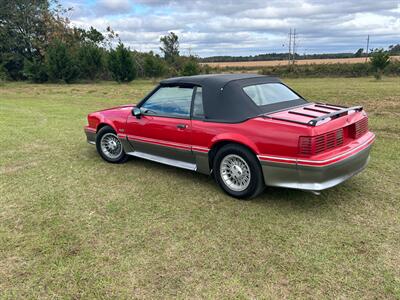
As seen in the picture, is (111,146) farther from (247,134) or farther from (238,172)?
(247,134)

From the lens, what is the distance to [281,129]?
361 cm

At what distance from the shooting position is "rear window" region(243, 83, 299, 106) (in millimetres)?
4305

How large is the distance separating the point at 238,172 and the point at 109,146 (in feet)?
8.69

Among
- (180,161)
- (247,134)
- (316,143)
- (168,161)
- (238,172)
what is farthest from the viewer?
(168,161)

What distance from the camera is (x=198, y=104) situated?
4465mm

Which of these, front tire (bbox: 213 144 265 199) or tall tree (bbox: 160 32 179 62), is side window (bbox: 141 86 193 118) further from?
tall tree (bbox: 160 32 179 62)

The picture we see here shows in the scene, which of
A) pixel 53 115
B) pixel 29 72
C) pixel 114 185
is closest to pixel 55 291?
pixel 114 185

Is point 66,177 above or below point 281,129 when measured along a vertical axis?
below

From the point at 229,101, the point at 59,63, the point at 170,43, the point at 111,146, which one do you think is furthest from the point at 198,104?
the point at 170,43

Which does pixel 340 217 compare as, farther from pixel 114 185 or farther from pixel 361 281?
pixel 114 185

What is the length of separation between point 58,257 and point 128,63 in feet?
102

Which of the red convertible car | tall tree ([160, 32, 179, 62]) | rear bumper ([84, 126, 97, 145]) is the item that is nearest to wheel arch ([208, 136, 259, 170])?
the red convertible car

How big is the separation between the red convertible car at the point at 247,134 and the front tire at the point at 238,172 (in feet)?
0.04

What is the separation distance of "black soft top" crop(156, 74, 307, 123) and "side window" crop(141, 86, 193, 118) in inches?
7.4
